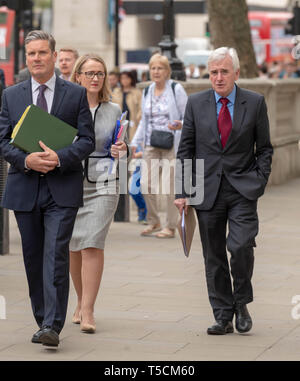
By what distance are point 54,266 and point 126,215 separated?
20.1 ft

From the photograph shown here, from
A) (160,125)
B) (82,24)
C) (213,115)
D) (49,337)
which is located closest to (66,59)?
(160,125)

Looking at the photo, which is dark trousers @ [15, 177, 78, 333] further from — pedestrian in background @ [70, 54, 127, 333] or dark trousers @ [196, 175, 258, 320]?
dark trousers @ [196, 175, 258, 320]

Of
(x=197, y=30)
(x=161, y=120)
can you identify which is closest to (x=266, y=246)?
(x=161, y=120)

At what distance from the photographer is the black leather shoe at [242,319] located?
6.80m

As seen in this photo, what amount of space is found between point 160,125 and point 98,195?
4.31 meters

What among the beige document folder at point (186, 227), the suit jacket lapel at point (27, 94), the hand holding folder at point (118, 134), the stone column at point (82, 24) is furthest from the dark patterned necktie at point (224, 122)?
the stone column at point (82, 24)

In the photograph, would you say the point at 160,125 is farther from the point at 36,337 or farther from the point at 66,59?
the point at 36,337

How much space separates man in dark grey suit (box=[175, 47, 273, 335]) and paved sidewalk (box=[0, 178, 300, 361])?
0.93 ft

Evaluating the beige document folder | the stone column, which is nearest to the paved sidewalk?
the beige document folder

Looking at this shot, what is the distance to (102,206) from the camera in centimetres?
696

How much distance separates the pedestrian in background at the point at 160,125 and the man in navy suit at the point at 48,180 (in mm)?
4573

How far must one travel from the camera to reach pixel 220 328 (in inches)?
266

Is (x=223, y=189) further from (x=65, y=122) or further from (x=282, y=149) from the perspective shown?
(x=282, y=149)

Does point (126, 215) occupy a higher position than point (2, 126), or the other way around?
point (2, 126)
